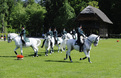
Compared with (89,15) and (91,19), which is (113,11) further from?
(91,19)

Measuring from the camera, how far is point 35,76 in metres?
9.38

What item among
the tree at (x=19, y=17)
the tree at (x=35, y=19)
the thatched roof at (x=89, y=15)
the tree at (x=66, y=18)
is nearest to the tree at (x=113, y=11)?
the tree at (x=66, y=18)

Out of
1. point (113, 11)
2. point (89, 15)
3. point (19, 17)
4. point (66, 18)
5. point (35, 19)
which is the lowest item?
point (89, 15)

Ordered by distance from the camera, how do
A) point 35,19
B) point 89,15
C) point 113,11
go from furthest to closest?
point 35,19
point 113,11
point 89,15

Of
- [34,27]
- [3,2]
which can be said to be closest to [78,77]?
[34,27]

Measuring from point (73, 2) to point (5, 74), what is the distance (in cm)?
6436

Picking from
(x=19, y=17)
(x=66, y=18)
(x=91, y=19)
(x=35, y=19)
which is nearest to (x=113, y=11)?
(x=91, y=19)

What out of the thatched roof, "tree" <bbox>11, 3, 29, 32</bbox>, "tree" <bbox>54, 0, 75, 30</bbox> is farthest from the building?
"tree" <bbox>11, 3, 29, 32</bbox>

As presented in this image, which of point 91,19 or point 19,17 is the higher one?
point 19,17

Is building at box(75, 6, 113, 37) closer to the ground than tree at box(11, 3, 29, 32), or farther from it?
closer to the ground

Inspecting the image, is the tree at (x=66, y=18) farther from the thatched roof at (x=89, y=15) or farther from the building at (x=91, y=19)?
the thatched roof at (x=89, y=15)

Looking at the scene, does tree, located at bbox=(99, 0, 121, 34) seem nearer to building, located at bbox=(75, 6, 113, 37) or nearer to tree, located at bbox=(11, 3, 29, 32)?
building, located at bbox=(75, 6, 113, 37)

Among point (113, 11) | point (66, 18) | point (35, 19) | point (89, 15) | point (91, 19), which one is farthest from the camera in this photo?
point (35, 19)

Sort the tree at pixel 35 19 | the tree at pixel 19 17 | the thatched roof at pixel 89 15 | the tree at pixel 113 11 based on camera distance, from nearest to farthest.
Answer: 1. the thatched roof at pixel 89 15
2. the tree at pixel 113 11
3. the tree at pixel 35 19
4. the tree at pixel 19 17
